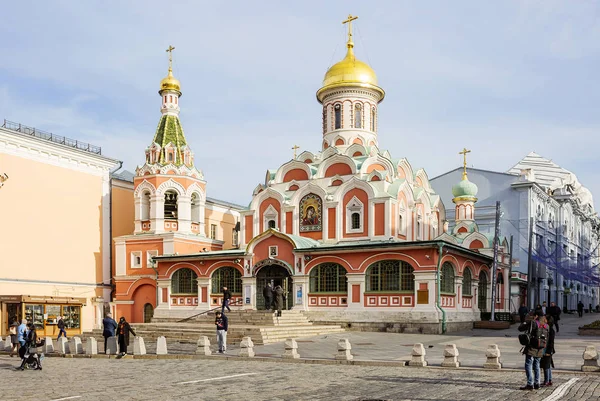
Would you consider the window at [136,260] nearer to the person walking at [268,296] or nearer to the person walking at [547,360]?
the person walking at [268,296]

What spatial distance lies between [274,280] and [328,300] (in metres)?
3.21

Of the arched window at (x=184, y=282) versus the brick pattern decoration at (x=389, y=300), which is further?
the arched window at (x=184, y=282)

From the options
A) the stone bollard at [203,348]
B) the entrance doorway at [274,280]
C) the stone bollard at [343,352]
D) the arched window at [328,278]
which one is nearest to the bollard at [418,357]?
the stone bollard at [343,352]

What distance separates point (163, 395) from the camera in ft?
40.3

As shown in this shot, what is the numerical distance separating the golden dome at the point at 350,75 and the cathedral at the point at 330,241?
0.07 metres

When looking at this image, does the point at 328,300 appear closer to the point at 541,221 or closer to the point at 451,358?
the point at 451,358

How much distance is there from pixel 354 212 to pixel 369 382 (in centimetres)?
2066

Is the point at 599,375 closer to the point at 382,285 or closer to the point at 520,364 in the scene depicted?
the point at 520,364

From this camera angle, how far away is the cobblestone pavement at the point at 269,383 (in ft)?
40.1

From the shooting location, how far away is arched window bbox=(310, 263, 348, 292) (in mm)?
31333

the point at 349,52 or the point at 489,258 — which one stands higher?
the point at 349,52

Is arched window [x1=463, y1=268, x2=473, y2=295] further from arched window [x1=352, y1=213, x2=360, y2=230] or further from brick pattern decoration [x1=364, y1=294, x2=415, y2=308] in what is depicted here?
arched window [x1=352, y1=213, x2=360, y2=230]

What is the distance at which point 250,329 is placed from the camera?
25672mm

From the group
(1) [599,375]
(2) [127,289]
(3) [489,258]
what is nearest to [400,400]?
(1) [599,375]
